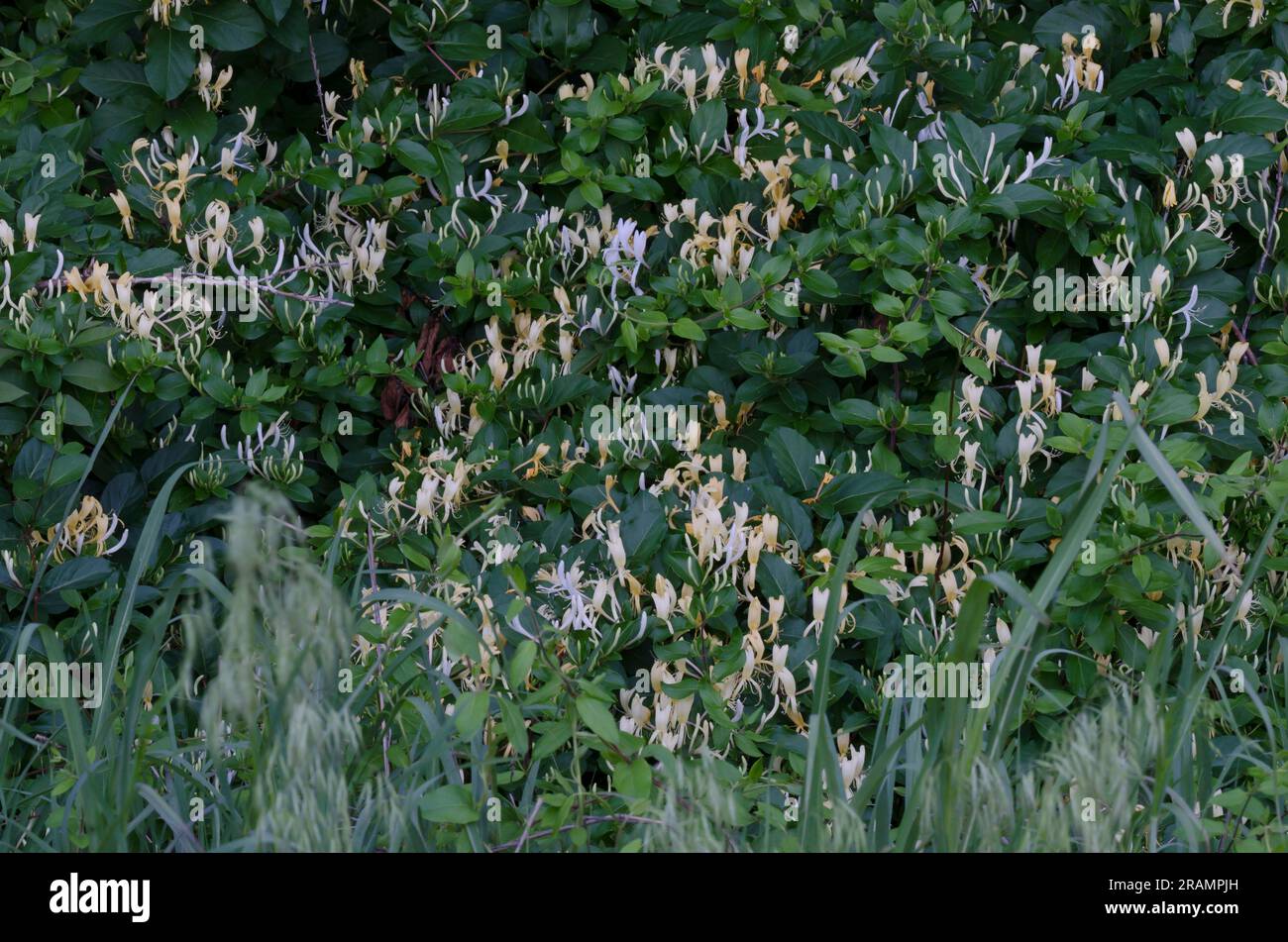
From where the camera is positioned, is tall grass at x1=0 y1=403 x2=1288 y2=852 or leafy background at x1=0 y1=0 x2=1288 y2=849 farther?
leafy background at x1=0 y1=0 x2=1288 y2=849

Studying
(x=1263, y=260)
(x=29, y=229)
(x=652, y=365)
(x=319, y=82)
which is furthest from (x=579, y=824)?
(x=319, y=82)

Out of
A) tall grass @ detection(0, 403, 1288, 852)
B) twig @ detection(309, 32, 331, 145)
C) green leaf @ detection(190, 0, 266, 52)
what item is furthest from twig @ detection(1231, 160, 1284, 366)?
green leaf @ detection(190, 0, 266, 52)

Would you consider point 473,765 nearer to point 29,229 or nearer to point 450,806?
point 450,806

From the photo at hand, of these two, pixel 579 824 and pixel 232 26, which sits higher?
pixel 232 26

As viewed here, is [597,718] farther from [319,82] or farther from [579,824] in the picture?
[319,82]

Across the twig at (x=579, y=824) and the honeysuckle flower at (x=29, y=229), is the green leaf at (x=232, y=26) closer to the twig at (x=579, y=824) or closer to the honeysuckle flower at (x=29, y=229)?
the honeysuckle flower at (x=29, y=229)

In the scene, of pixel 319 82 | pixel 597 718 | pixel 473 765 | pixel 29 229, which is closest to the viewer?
pixel 597 718

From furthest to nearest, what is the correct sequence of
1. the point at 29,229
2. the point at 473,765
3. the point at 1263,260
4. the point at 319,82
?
the point at 319,82 → the point at 1263,260 → the point at 29,229 → the point at 473,765

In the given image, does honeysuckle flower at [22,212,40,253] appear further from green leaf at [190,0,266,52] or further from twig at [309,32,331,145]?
twig at [309,32,331,145]

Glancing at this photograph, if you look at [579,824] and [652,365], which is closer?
[579,824]

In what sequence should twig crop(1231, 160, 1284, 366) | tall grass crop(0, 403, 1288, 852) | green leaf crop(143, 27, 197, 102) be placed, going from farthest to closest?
1. green leaf crop(143, 27, 197, 102)
2. twig crop(1231, 160, 1284, 366)
3. tall grass crop(0, 403, 1288, 852)

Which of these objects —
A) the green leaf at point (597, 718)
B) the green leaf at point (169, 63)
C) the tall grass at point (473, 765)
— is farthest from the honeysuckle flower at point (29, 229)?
the green leaf at point (597, 718)

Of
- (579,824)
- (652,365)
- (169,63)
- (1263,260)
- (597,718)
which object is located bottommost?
(579,824)

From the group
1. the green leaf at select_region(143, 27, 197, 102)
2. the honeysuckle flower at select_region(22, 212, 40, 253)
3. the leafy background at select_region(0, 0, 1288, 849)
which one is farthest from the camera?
the green leaf at select_region(143, 27, 197, 102)
